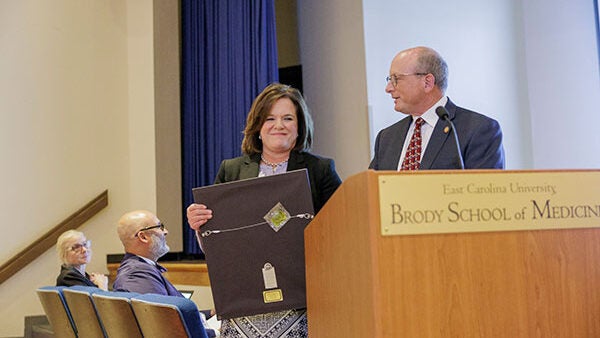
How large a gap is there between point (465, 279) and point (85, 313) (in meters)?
2.84

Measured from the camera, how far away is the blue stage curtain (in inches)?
247

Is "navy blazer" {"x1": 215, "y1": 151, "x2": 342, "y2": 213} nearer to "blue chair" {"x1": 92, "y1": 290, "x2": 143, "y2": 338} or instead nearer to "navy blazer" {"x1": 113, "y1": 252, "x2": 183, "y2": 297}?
"blue chair" {"x1": 92, "y1": 290, "x2": 143, "y2": 338}

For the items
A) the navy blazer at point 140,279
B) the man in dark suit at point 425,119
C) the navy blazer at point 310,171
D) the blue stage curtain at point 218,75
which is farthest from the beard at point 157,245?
the blue stage curtain at point 218,75

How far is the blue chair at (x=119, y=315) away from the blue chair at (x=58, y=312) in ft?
2.67

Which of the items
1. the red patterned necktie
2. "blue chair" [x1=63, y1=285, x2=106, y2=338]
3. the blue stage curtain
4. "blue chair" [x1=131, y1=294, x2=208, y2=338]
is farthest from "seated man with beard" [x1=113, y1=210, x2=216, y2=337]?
the blue stage curtain

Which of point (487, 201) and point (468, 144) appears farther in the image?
point (468, 144)

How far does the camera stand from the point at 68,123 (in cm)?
686

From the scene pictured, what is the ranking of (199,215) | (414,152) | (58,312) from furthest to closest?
1. (58,312)
2. (414,152)
3. (199,215)

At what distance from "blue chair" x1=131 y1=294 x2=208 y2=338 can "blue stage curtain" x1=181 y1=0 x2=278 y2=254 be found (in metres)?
3.24

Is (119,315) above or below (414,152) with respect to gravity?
below

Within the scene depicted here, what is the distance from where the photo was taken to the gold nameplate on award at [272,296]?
2.51 m

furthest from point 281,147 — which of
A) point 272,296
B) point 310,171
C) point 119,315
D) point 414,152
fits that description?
point 119,315

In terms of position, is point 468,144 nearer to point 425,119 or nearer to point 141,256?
point 425,119

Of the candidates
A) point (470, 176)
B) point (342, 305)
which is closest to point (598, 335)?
point (470, 176)
